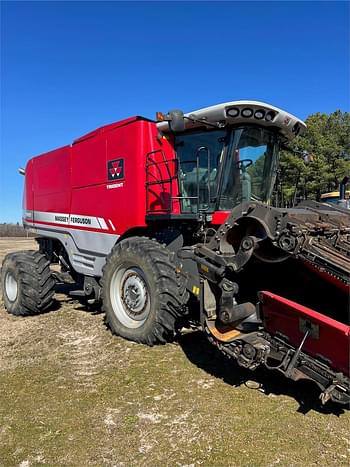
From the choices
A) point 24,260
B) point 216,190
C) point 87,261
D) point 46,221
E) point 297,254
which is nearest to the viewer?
point 297,254

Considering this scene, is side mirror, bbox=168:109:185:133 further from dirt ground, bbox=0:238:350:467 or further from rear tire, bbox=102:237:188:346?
dirt ground, bbox=0:238:350:467

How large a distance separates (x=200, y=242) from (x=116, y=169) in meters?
1.73

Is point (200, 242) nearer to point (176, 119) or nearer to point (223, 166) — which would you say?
point (223, 166)

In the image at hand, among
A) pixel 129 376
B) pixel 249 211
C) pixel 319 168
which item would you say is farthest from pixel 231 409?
pixel 319 168

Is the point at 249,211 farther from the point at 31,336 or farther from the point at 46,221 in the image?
the point at 46,221

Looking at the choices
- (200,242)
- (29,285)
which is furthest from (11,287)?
(200,242)

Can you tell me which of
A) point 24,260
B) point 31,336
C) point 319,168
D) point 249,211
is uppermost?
point 319,168

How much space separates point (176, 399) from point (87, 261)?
3449 millimetres

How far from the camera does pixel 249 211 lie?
3.54 m

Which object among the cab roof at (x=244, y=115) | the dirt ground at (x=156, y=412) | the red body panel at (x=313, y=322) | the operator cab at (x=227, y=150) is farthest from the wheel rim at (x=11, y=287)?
the red body panel at (x=313, y=322)

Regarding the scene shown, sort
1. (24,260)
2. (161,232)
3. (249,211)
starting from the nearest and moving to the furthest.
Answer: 1. (249,211)
2. (161,232)
3. (24,260)

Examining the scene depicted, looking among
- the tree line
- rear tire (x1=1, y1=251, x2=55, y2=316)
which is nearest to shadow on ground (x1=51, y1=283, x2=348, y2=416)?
rear tire (x1=1, y1=251, x2=55, y2=316)

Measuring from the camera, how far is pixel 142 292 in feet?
16.2

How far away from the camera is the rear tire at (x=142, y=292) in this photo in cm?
445
